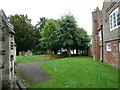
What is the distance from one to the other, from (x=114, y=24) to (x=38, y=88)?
27.4 ft

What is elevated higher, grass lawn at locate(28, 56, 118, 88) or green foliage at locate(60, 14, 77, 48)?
green foliage at locate(60, 14, 77, 48)

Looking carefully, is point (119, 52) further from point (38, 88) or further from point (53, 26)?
point (53, 26)

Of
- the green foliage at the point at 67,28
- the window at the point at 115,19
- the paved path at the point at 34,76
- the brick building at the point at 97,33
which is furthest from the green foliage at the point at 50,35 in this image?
the paved path at the point at 34,76

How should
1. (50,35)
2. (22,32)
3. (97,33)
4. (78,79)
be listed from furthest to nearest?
(22,32)
(50,35)
(97,33)
(78,79)

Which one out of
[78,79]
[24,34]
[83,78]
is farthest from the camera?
[24,34]

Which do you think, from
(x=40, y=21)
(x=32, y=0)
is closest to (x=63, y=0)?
(x=32, y=0)

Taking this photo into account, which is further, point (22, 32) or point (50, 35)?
point (22, 32)

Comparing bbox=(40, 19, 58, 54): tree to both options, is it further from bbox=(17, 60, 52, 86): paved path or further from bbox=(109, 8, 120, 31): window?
bbox=(17, 60, 52, 86): paved path

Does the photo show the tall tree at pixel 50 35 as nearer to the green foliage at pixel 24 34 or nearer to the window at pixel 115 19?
the green foliage at pixel 24 34

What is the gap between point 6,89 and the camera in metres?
3.99

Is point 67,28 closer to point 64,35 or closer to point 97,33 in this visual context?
point 64,35

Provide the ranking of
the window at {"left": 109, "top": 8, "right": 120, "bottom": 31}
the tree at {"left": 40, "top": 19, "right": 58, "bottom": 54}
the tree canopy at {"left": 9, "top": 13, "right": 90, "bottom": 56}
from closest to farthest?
the window at {"left": 109, "top": 8, "right": 120, "bottom": 31}, the tree canopy at {"left": 9, "top": 13, "right": 90, "bottom": 56}, the tree at {"left": 40, "top": 19, "right": 58, "bottom": 54}

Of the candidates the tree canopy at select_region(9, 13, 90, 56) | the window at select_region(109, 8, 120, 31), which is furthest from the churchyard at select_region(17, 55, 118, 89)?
the tree canopy at select_region(9, 13, 90, 56)

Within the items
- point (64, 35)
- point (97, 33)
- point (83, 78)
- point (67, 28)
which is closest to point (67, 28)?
point (67, 28)
